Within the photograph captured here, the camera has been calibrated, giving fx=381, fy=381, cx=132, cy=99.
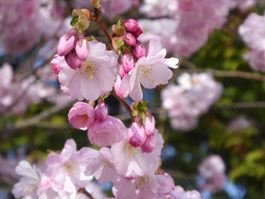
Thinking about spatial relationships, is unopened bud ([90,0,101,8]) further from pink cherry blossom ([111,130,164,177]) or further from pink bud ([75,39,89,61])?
pink cherry blossom ([111,130,164,177])

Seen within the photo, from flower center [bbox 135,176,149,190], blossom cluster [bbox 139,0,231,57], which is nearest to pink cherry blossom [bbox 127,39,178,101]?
flower center [bbox 135,176,149,190]

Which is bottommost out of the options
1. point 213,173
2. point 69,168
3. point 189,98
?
point 213,173

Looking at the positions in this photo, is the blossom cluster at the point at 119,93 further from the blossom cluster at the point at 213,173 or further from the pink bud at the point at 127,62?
the blossom cluster at the point at 213,173

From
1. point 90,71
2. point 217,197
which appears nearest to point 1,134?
point 90,71

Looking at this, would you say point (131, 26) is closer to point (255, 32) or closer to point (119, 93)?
point (119, 93)

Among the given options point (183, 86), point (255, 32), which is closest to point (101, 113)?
point (255, 32)
